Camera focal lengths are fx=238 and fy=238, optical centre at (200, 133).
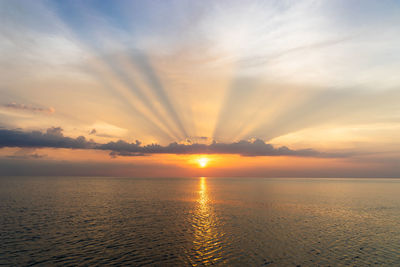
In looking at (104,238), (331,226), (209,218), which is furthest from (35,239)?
(331,226)

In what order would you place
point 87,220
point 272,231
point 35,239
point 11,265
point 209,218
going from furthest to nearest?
1. point 209,218
2. point 87,220
3. point 272,231
4. point 35,239
5. point 11,265

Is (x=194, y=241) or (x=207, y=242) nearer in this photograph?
(x=207, y=242)

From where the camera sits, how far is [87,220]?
198 ft

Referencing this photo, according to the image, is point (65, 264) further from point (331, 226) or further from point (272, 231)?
point (331, 226)

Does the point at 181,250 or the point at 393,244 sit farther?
the point at 393,244

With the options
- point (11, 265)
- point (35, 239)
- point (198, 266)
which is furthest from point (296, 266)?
point (35, 239)

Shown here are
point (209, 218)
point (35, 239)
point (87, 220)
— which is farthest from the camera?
point (209, 218)

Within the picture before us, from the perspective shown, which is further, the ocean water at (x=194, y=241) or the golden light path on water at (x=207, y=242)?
the golden light path on water at (x=207, y=242)

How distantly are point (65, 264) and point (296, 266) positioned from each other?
29962mm

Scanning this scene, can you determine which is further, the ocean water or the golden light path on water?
the golden light path on water

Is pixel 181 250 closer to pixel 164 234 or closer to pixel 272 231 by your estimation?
pixel 164 234

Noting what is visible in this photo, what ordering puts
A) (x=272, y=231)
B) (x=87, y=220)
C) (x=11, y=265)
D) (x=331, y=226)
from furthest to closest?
(x=87, y=220), (x=331, y=226), (x=272, y=231), (x=11, y=265)

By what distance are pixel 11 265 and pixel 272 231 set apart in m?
44.5

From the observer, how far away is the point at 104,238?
43.5 meters
